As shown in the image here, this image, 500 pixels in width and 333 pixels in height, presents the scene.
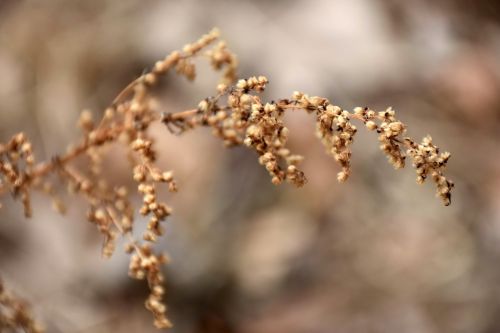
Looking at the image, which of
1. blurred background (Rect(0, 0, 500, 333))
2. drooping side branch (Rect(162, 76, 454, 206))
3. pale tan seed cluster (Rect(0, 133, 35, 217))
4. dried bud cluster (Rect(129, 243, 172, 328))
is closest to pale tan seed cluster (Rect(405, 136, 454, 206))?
drooping side branch (Rect(162, 76, 454, 206))

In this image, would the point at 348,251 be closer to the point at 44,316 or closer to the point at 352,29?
the point at 352,29

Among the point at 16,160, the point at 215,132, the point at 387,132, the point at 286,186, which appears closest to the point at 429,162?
the point at 387,132

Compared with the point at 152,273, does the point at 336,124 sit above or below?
above

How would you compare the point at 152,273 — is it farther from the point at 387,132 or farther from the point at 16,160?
the point at 387,132

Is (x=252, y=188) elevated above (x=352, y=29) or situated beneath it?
situated beneath

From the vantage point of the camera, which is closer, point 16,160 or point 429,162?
point 429,162

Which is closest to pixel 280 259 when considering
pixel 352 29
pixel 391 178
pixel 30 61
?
pixel 391 178
